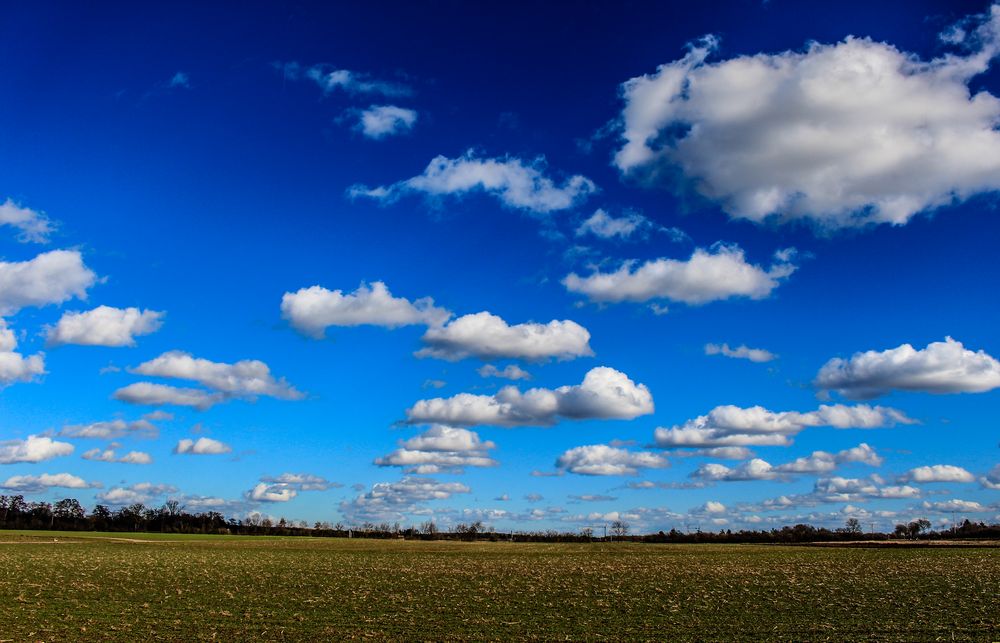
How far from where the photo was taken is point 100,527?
7835 inches

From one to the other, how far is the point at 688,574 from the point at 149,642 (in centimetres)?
3227

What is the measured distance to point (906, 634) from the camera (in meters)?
21.0

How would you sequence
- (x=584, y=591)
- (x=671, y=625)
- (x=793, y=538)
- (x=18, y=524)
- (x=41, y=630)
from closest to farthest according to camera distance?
1. (x=41, y=630)
2. (x=671, y=625)
3. (x=584, y=591)
4. (x=793, y=538)
5. (x=18, y=524)

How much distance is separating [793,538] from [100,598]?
165m

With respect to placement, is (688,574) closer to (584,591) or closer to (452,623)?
(584,591)

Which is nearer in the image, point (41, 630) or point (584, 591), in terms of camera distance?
point (41, 630)

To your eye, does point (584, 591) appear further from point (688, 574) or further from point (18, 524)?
point (18, 524)

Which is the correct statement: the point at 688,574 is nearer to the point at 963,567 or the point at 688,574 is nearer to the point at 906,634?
the point at 963,567

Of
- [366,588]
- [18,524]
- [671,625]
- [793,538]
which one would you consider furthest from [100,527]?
[671,625]

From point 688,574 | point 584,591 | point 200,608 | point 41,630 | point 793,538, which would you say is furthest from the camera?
point 793,538

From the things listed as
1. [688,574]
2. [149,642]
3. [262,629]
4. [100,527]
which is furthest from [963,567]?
[100,527]

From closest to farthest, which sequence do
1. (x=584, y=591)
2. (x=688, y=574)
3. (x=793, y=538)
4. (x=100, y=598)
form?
(x=100, y=598) < (x=584, y=591) < (x=688, y=574) < (x=793, y=538)

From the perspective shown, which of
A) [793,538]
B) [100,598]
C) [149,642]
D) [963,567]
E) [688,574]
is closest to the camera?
[149,642]

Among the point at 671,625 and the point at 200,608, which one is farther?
the point at 200,608
